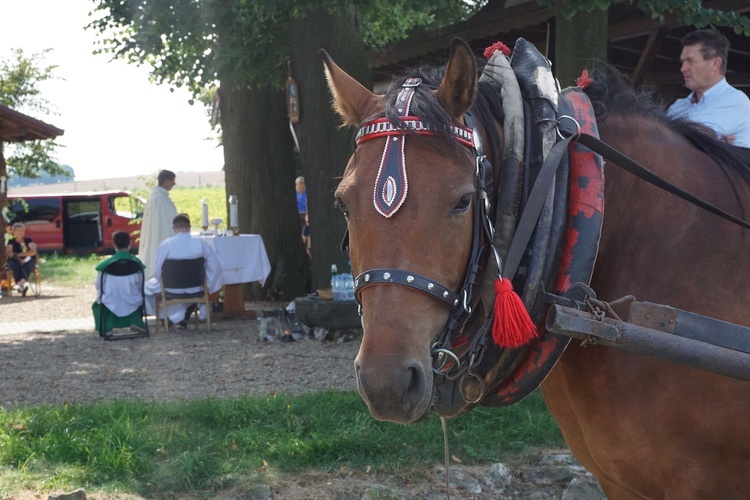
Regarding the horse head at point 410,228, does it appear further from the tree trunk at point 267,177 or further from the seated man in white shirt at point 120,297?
the tree trunk at point 267,177

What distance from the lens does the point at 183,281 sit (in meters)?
10.5

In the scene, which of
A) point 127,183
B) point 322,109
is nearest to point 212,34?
point 322,109

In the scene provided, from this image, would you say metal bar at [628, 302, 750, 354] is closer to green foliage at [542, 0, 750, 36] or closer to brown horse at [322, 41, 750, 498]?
brown horse at [322, 41, 750, 498]

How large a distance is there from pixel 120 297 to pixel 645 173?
866cm

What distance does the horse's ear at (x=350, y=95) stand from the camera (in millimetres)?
2578

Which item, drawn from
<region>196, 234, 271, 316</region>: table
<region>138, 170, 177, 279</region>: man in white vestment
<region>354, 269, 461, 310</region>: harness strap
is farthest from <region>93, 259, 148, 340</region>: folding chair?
<region>354, 269, 461, 310</region>: harness strap

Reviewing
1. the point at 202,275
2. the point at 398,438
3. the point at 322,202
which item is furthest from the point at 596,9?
the point at 202,275

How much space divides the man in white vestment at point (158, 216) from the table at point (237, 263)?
1.49m

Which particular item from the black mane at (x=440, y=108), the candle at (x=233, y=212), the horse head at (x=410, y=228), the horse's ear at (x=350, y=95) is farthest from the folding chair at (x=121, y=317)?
the horse head at (x=410, y=228)

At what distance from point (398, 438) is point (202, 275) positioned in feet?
19.2

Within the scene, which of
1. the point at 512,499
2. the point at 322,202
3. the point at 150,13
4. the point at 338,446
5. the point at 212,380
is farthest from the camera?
the point at 322,202

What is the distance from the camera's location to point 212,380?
7.90 meters

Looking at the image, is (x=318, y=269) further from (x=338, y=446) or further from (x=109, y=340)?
(x=338, y=446)

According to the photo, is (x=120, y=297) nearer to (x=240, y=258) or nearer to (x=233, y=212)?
(x=240, y=258)
